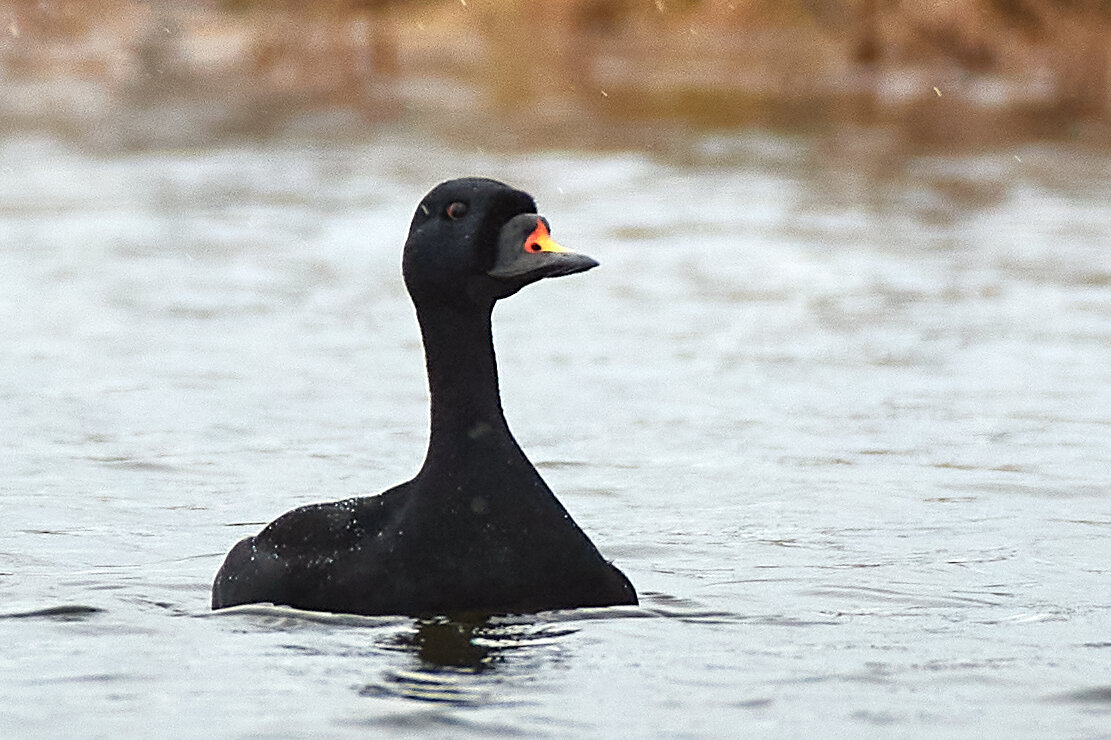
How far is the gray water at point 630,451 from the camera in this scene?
256 inches

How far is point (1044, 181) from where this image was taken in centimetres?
2236

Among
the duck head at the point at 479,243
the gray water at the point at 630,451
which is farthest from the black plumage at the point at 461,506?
the gray water at the point at 630,451

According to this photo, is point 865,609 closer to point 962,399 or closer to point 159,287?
point 962,399

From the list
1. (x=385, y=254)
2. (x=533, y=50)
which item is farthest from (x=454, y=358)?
(x=533, y=50)

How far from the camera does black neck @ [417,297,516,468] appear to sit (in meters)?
6.89

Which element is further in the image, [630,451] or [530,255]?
[630,451]

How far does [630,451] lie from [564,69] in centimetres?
2857

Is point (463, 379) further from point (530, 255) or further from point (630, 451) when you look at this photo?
point (630, 451)

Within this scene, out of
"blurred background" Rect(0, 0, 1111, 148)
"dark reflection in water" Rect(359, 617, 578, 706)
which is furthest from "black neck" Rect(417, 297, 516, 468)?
"blurred background" Rect(0, 0, 1111, 148)

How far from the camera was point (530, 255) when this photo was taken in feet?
21.9

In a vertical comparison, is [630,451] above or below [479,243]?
below

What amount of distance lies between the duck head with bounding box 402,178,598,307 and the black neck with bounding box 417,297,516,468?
90 millimetres

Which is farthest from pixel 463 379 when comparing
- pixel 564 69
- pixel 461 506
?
pixel 564 69

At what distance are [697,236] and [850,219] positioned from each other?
1.79m
